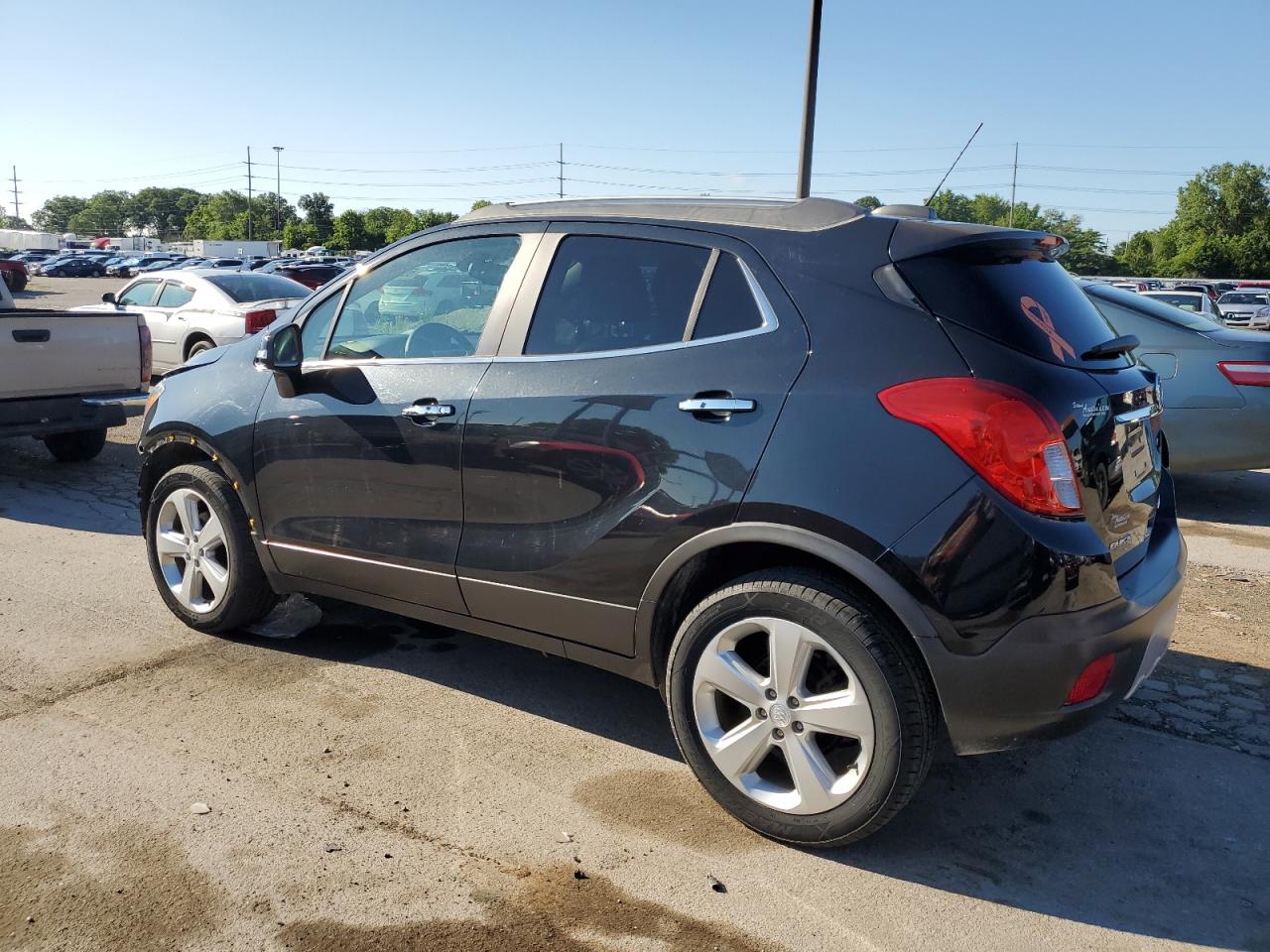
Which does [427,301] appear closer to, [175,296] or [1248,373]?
[1248,373]

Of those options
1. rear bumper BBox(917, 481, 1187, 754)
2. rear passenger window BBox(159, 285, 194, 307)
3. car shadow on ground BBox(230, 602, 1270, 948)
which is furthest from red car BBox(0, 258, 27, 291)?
rear bumper BBox(917, 481, 1187, 754)

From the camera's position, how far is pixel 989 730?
9.67 feet

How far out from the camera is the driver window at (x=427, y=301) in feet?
13.1

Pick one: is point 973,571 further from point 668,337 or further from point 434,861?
point 434,861

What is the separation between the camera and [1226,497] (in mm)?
8383

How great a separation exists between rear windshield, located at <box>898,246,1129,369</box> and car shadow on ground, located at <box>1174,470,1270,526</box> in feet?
16.8

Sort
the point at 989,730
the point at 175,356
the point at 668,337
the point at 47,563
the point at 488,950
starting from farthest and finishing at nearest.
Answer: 1. the point at 175,356
2. the point at 47,563
3. the point at 668,337
4. the point at 989,730
5. the point at 488,950

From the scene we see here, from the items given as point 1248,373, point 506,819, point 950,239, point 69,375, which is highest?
point 950,239

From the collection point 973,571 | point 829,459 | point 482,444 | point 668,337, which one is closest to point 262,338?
point 482,444

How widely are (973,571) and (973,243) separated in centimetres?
101

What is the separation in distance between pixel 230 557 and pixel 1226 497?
291 inches

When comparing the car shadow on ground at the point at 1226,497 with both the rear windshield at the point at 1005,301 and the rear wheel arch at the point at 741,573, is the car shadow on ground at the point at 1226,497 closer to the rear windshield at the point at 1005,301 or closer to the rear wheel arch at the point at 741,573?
the rear windshield at the point at 1005,301

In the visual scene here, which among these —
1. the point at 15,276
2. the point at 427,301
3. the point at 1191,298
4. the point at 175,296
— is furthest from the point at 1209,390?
the point at 15,276

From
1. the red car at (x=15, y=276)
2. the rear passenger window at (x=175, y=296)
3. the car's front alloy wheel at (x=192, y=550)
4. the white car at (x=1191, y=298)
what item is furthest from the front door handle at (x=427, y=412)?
the red car at (x=15, y=276)
